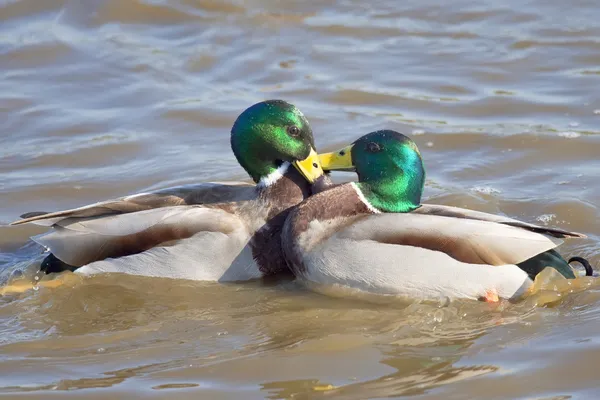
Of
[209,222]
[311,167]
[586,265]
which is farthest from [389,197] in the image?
[586,265]

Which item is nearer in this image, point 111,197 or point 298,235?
point 298,235

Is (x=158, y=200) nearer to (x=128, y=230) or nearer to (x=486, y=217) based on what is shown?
(x=128, y=230)

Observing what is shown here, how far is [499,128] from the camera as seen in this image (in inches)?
365

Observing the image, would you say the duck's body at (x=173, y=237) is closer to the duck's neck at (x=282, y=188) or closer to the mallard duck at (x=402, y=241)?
the duck's neck at (x=282, y=188)

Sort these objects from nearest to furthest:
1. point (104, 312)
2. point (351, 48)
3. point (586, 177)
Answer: point (104, 312)
point (586, 177)
point (351, 48)

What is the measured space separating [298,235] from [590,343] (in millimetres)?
1872

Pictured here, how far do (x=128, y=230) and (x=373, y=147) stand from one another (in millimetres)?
1614

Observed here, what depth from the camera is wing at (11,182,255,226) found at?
22.5 ft

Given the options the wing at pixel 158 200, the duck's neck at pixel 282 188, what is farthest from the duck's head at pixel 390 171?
the wing at pixel 158 200

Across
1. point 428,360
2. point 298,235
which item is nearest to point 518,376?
point 428,360

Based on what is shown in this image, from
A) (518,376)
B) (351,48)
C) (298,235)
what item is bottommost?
(518,376)

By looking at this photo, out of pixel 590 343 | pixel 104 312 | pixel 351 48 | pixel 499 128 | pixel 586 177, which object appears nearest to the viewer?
pixel 590 343

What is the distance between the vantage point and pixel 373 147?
6.66 meters

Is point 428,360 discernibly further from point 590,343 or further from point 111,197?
point 111,197
